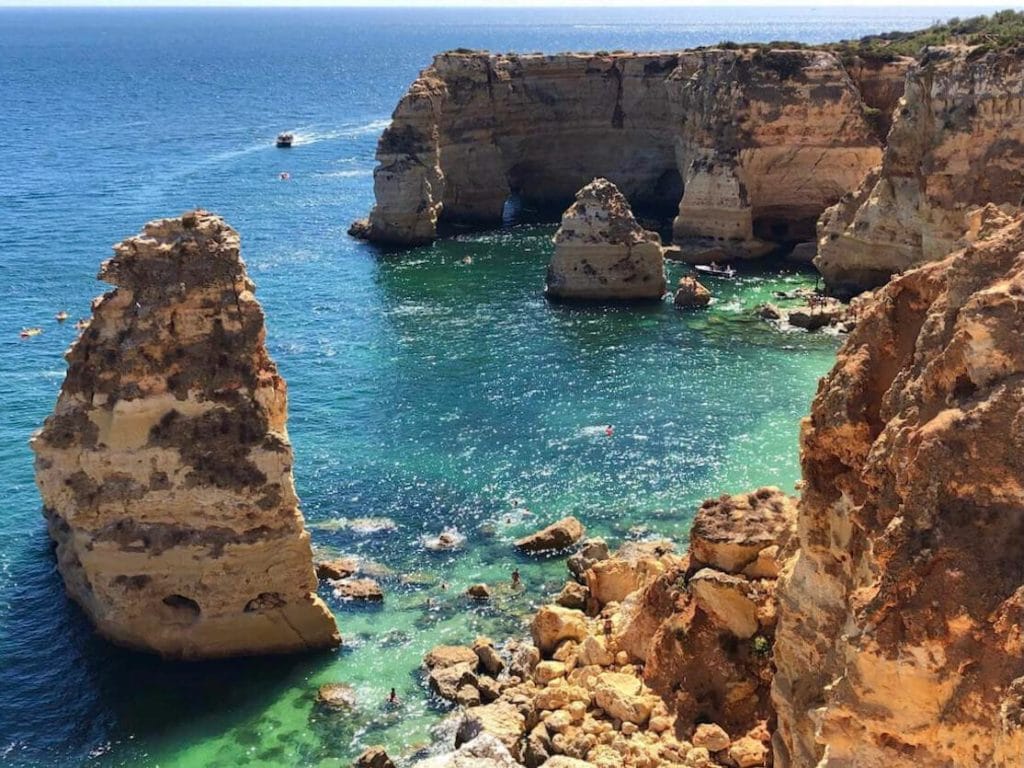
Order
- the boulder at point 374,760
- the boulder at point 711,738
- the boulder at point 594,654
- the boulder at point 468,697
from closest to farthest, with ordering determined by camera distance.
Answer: the boulder at point 711,738
the boulder at point 374,760
the boulder at point 594,654
the boulder at point 468,697

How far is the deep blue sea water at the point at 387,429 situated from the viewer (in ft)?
98.3

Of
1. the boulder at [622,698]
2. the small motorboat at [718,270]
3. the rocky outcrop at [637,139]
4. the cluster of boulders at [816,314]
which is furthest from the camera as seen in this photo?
the rocky outcrop at [637,139]

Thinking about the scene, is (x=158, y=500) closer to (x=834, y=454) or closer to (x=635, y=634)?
(x=635, y=634)

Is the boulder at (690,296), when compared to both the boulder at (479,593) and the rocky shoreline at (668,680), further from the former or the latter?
the rocky shoreline at (668,680)

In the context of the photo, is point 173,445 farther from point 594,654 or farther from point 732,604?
point 732,604

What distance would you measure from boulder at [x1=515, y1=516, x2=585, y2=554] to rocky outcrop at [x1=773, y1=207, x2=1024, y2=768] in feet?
68.4

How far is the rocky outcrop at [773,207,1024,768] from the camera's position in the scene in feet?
45.6

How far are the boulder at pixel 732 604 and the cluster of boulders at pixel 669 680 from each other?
1.0 inches

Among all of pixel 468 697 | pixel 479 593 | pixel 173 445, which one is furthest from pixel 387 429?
pixel 468 697

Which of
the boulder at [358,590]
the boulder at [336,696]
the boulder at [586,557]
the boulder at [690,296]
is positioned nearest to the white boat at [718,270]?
the boulder at [690,296]

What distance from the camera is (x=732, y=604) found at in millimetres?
25312

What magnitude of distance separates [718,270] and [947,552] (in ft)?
195

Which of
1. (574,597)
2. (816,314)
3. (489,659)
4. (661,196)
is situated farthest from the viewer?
(661,196)

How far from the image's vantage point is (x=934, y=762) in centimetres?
1434
